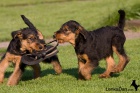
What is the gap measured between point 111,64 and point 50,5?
21688 mm

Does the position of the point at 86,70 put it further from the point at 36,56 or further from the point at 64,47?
the point at 64,47

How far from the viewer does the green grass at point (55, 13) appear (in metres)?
22.8

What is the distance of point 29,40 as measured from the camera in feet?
32.7

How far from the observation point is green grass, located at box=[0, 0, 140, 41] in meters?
22.8

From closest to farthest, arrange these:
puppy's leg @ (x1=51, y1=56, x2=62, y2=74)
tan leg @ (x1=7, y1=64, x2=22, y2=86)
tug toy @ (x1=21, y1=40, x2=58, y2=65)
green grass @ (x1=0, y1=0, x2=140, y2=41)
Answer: tan leg @ (x1=7, y1=64, x2=22, y2=86)
tug toy @ (x1=21, y1=40, x2=58, y2=65)
puppy's leg @ (x1=51, y1=56, x2=62, y2=74)
green grass @ (x1=0, y1=0, x2=140, y2=41)

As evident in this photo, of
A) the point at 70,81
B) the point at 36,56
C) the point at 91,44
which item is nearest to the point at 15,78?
the point at 36,56

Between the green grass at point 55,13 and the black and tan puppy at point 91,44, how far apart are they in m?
9.57

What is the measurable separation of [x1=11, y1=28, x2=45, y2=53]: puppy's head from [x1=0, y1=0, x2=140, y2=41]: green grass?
9.46 m

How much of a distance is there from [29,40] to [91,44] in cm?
127

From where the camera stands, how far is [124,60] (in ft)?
34.0

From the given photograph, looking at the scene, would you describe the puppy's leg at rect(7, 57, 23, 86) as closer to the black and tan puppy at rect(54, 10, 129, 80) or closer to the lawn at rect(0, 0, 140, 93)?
the lawn at rect(0, 0, 140, 93)

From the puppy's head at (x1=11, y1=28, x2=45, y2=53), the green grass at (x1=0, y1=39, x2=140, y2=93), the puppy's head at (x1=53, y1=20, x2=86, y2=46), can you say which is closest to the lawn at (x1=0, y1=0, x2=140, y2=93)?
the green grass at (x1=0, y1=39, x2=140, y2=93)

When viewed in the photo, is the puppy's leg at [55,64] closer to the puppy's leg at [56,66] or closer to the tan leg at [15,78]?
the puppy's leg at [56,66]

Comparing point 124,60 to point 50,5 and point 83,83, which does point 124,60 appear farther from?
point 50,5
